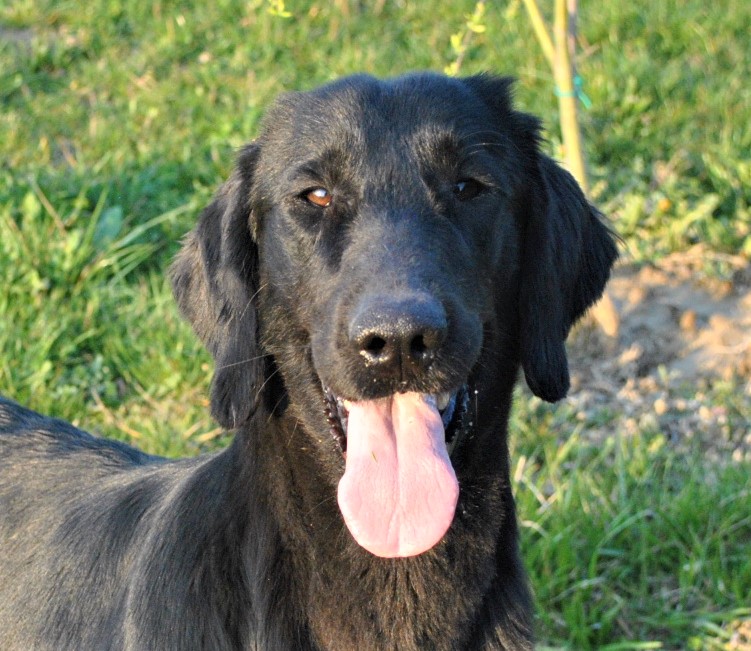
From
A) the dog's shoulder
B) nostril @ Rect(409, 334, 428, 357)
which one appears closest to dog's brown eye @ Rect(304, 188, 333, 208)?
nostril @ Rect(409, 334, 428, 357)

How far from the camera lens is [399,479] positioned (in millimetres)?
2539

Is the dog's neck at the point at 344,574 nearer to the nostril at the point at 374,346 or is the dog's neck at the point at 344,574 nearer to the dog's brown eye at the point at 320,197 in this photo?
the nostril at the point at 374,346

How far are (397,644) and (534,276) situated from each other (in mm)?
1067

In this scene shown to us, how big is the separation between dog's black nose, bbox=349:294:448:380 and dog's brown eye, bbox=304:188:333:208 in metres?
0.47

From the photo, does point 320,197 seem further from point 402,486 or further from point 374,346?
point 402,486

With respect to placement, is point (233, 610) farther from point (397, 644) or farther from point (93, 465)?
point (93, 465)

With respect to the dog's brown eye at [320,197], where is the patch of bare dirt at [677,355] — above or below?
below

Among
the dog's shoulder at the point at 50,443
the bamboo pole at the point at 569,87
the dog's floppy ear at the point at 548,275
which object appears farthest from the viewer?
the bamboo pole at the point at 569,87

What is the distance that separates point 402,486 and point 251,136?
4.35 metres

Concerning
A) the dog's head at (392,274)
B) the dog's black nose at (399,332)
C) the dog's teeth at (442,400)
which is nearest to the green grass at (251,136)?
the dog's head at (392,274)

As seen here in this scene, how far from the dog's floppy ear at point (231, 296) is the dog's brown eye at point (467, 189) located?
59 centimetres

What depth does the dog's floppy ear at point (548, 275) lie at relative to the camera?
2.96 metres

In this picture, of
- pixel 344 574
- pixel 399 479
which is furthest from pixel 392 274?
pixel 344 574

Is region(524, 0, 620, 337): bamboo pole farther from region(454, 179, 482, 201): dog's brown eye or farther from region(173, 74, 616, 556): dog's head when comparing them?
region(454, 179, 482, 201): dog's brown eye
